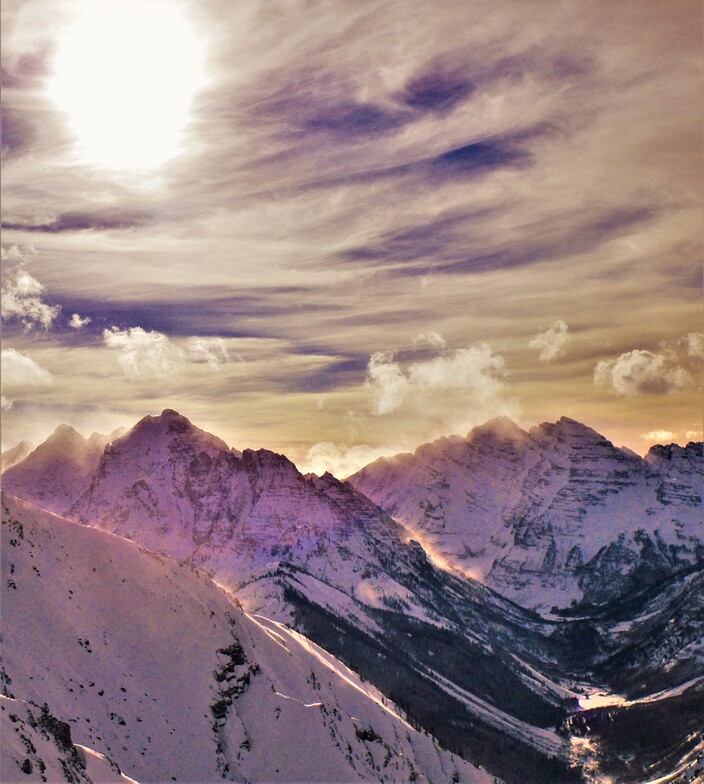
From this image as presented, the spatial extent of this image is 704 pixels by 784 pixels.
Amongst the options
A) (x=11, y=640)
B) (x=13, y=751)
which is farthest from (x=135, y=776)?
(x=13, y=751)

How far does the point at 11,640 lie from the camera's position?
638ft

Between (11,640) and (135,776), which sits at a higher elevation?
(11,640)

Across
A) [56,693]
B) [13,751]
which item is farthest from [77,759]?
[56,693]

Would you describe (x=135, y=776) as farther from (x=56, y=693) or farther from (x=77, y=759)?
(x=77, y=759)

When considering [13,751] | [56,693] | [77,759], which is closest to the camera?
[13,751]

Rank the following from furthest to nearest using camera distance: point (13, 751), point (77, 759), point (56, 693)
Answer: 1. point (56, 693)
2. point (77, 759)
3. point (13, 751)

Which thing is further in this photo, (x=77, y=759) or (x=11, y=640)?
(x=11, y=640)

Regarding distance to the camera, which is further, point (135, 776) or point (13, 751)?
point (135, 776)

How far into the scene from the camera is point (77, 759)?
148 m

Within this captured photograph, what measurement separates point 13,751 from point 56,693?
63131 mm

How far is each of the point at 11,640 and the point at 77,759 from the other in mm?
53568

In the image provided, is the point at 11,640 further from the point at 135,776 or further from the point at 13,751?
the point at 13,751

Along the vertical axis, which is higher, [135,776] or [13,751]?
[13,751]

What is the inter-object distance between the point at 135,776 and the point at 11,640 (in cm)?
3669
